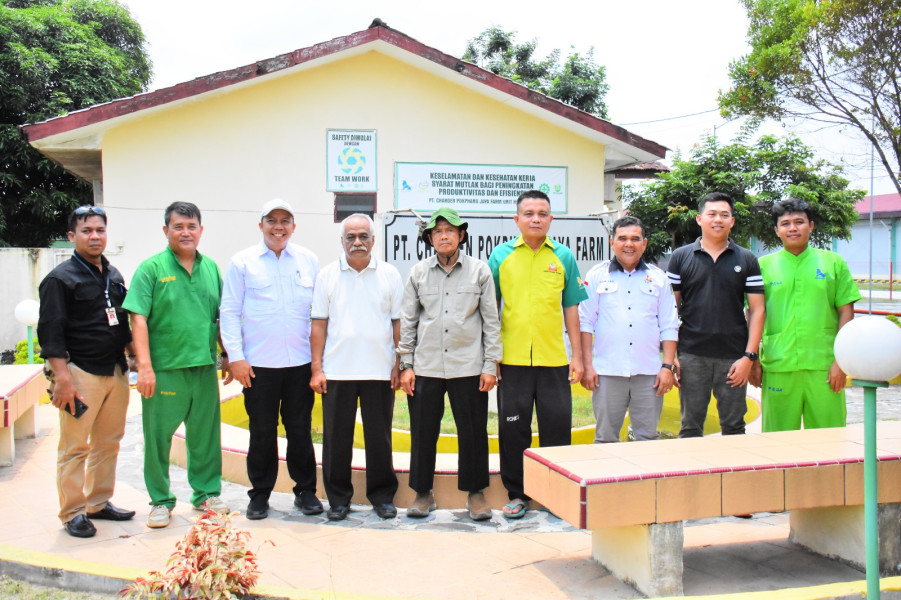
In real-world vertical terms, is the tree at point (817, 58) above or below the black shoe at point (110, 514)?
above

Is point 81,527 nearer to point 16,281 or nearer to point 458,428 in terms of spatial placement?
point 458,428

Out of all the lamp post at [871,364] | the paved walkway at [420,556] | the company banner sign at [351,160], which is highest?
the company banner sign at [351,160]

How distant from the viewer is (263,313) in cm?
447

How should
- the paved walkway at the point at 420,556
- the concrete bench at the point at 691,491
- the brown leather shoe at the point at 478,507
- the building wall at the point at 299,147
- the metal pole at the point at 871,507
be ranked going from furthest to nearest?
the building wall at the point at 299,147
the brown leather shoe at the point at 478,507
the paved walkway at the point at 420,556
the concrete bench at the point at 691,491
the metal pole at the point at 871,507

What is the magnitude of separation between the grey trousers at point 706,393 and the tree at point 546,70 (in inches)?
566

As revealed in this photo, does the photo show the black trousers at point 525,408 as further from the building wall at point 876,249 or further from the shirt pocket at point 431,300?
the building wall at point 876,249

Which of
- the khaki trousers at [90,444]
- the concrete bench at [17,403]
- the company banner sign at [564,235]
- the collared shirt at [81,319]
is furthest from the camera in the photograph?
the company banner sign at [564,235]

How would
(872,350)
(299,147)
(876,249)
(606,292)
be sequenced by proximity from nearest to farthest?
(872,350) → (606,292) → (299,147) → (876,249)

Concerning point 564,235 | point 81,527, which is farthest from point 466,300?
point 564,235

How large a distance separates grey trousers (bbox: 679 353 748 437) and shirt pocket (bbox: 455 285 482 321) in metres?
1.48

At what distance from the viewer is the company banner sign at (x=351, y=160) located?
10109 mm

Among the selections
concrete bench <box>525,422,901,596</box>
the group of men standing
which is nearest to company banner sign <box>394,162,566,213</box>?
the group of men standing

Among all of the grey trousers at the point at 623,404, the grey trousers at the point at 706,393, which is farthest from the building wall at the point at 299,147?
the grey trousers at the point at 706,393

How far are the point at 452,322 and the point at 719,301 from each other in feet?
5.73
